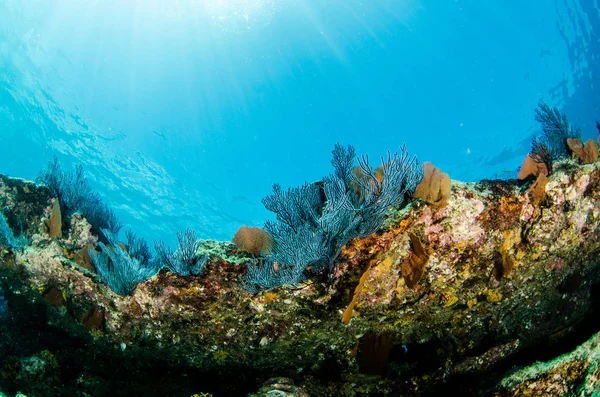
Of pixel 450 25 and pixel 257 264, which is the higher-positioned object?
pixel 450 25

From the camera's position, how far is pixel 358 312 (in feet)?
11.3

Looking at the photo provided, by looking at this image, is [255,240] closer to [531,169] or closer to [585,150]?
[531,169]

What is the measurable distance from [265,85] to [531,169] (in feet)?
84.5

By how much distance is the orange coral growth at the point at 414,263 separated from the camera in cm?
308

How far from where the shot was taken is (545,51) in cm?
2330

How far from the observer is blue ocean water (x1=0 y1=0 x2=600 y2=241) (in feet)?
70.9

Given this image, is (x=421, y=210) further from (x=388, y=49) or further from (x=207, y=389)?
(x=388, y=49)

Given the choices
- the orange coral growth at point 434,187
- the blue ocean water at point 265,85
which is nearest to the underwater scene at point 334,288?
the orange coral growth at point 434,187

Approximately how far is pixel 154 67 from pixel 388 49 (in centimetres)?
1944

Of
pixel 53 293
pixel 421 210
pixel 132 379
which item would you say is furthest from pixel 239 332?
pixel 53 293

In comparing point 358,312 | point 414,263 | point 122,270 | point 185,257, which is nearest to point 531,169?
point 414,263

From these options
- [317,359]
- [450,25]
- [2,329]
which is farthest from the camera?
[450,25]

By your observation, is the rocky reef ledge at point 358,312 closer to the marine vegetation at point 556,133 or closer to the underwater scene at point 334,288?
the underwater scene at point 334,288

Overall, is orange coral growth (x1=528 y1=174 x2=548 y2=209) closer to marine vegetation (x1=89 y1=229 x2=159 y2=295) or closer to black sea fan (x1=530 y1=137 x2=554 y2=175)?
black sea fan (x1=530 y1=137 x2=554 y2=175)
